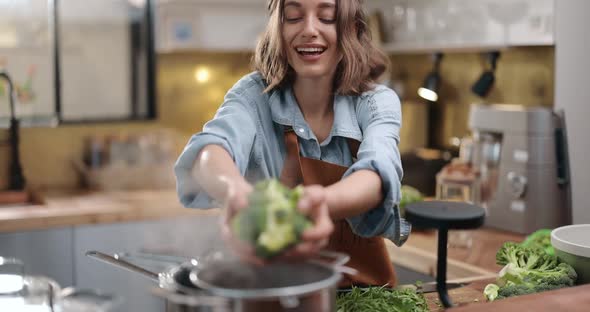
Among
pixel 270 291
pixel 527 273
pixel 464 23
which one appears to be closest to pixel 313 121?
pixel 527 273

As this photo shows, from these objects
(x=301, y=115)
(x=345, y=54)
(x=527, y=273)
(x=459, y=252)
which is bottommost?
(x=459, y=252)

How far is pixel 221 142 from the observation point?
4.90 ft

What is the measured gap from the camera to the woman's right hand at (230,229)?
105cm

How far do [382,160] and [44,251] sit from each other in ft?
6.46

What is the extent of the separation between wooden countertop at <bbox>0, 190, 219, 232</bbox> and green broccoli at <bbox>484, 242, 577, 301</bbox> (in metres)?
1.65

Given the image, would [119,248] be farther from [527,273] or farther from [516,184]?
[527,273]

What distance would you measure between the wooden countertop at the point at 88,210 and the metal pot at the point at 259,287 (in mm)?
1916

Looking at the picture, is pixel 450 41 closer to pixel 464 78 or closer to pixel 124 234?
pixel 464 78

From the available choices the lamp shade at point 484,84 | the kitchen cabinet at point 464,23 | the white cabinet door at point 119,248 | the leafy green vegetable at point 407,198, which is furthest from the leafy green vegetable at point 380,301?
the lamp shade at point 484,84

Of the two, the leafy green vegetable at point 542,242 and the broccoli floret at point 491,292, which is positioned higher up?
the leafy green vegetable at point 542,242

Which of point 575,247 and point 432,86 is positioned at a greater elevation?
point 432,86

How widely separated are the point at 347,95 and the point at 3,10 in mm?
2303

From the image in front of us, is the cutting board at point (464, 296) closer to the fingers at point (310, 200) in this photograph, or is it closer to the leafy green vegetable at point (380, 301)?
the leafy green vegetable at point (380, 301)

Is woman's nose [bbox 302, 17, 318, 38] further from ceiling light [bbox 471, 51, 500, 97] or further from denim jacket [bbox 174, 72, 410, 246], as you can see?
ceiling light [bbox 471, 51, 500, 97]
